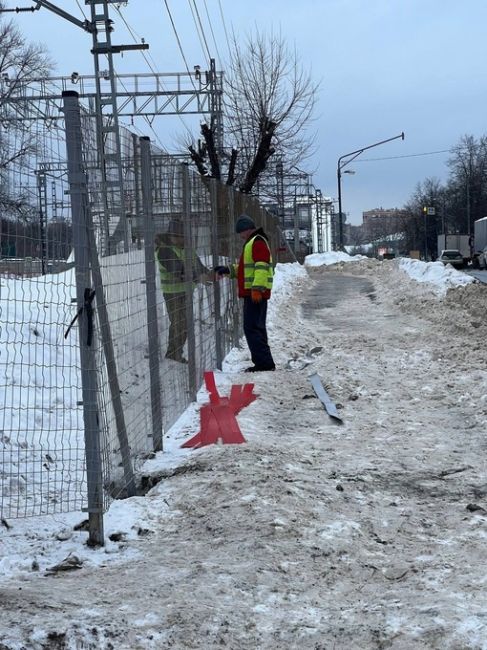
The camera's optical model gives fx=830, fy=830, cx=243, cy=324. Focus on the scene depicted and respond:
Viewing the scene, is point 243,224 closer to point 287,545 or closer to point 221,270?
point 221,270

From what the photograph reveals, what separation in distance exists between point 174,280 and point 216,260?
277 centimetres

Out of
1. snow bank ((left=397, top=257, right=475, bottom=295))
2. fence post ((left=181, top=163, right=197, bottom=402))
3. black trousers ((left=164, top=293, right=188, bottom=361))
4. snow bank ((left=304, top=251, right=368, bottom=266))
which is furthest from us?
snow bank ((left=304, top=251, right=368, bottom=266))

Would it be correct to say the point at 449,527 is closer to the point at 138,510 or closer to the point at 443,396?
the point at 138,510

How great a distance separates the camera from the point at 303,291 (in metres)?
26.3

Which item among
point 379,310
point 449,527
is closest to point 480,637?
point 449,527

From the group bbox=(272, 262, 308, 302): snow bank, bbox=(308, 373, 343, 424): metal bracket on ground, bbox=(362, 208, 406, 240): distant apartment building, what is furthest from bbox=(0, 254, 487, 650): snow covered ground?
bbox=(362, 208, 406, 240): distant apartment building

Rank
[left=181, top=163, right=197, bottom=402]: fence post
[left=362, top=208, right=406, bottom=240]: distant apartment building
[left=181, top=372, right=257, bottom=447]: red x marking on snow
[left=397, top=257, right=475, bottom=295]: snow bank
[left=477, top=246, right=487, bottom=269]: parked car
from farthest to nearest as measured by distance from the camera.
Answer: [left=362, top=208, right=406, bottom=240]: distant apartment building → [left=477, top=246, right=487, bottom=269]: parked car → [left=397, top=257, right=475, bottom=295]: snow bank → [left=181, top=163, right=197, bottom=402]: fence post → [left=181, top=372, right=257, bottom=447]: red x marking on snow

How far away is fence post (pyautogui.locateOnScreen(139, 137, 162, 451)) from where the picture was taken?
20.4 ft

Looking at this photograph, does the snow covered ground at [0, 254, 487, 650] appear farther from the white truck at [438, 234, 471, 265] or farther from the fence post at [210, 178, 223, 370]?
the white truck at [438, 234, 471, 265]

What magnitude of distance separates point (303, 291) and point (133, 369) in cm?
2077

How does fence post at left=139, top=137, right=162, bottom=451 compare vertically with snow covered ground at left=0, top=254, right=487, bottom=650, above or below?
above

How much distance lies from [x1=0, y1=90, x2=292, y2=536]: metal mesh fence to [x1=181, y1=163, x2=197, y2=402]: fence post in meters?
0.02

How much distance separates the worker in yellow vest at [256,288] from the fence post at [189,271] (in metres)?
1.85

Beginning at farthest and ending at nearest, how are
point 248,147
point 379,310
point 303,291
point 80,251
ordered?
point 248,147, point 303,291, point 379,310, point 80,251
